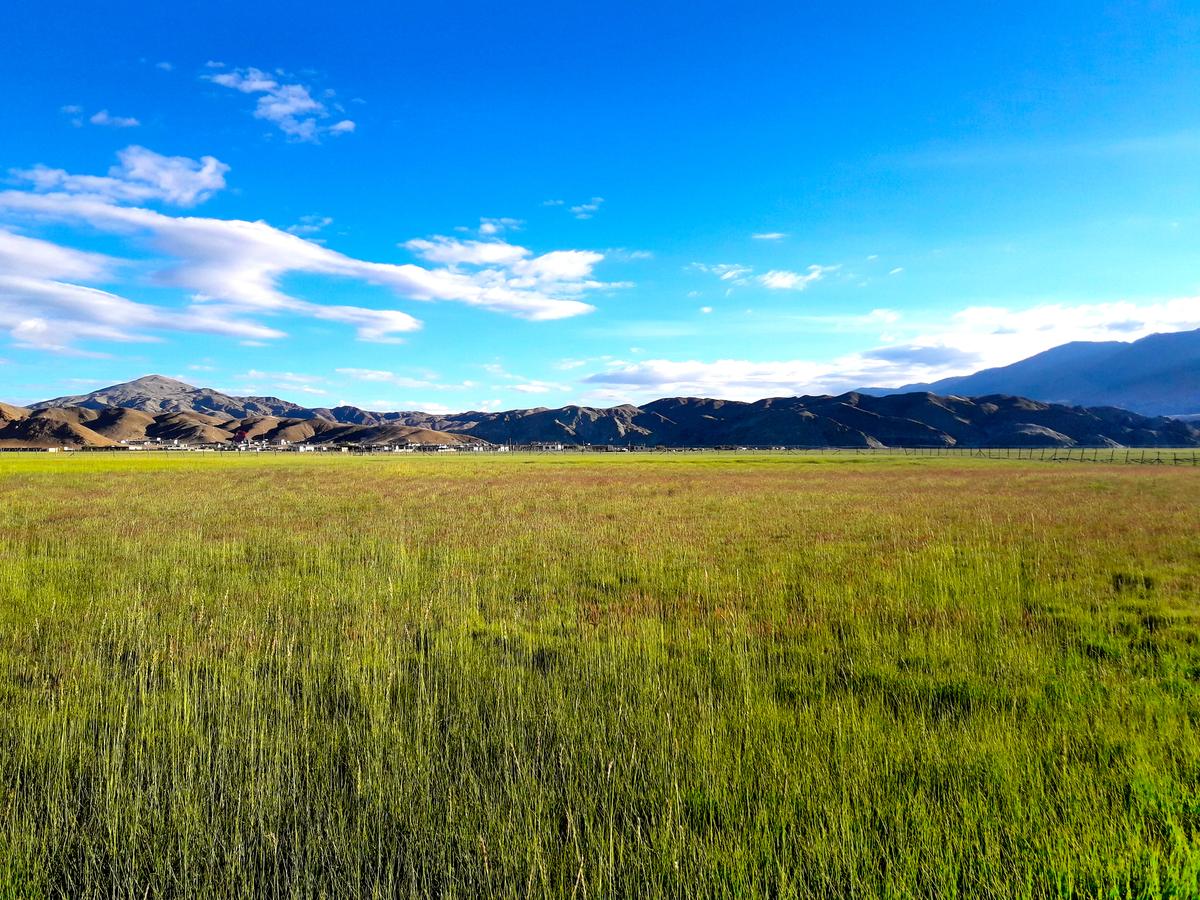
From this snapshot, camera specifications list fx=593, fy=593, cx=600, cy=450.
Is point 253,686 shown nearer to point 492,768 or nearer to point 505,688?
point 505,688

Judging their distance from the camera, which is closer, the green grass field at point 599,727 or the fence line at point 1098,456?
the green grass field at point 599,727

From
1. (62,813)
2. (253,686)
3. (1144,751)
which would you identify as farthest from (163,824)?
(1144,751)

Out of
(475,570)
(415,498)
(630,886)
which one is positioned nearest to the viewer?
(630,886)

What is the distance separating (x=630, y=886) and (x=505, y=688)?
352 cm

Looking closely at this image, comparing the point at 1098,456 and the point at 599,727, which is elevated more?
the point at 599,727

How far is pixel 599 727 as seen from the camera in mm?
6074

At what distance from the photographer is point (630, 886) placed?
4.02 metres

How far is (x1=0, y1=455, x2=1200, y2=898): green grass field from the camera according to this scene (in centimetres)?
423

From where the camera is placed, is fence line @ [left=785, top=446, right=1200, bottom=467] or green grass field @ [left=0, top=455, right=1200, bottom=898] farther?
fence line @ [left=785, top=446, right=1200, bottom=467]

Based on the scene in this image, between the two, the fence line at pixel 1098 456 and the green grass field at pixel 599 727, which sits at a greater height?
the green grass field at pixel 599 727

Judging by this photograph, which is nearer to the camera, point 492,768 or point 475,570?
point 492,768

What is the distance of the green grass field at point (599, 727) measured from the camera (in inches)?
167

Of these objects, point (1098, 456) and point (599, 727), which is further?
point (1098, 456)

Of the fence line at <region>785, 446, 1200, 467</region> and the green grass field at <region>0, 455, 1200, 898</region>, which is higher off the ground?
the green grass field at <region>0, 455, 1200, 898</region>
